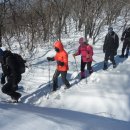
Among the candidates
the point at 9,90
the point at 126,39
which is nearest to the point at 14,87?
the point at 9,90

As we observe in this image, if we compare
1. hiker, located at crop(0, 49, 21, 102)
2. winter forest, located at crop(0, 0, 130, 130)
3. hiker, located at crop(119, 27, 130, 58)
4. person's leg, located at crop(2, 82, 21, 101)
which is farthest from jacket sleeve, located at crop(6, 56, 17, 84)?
hiker, located at crop(119, 27, 130, 58)

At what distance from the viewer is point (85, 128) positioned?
16.4 feet

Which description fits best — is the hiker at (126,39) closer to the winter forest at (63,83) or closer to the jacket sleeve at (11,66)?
the winter forest at (63,83)

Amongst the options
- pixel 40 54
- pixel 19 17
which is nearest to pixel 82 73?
pixel 40 54

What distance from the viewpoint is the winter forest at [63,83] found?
540 cm

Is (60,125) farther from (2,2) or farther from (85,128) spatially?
(2,2)

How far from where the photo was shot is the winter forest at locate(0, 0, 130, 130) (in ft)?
17.7

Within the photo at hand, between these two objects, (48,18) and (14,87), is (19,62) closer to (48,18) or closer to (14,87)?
(14,87)

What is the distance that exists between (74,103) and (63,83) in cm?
224

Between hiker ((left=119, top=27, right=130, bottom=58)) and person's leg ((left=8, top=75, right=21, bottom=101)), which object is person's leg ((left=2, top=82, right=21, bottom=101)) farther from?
hiker ((left=119, top=27, right=130, bottom=58))

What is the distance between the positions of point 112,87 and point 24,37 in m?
12.5

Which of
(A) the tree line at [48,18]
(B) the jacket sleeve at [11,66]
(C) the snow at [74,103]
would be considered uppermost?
(A) the tree line at [48,18]

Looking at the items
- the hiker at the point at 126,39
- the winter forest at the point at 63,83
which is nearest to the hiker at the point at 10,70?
the winter forest at the point at 63,83

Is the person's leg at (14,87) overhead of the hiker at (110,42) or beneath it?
beneath
